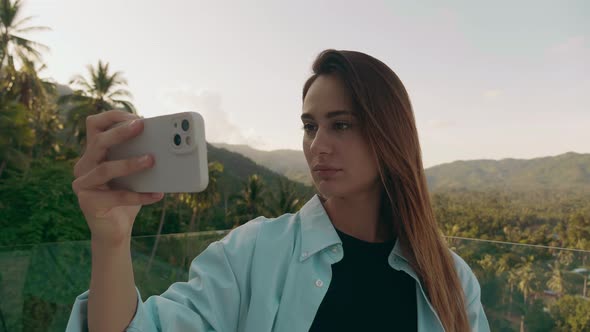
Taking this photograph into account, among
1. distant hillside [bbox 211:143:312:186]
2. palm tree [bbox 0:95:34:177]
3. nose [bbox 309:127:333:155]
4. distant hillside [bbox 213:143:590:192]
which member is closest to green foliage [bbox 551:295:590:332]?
nose [bbox 309:127:333:155]

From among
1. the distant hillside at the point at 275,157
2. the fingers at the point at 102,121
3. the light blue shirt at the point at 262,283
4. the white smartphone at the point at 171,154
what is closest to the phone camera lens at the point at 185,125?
the white smartphone at the point at 171,154

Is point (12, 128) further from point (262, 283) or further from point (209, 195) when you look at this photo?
point (262, 283)

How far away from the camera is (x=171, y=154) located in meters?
0.76

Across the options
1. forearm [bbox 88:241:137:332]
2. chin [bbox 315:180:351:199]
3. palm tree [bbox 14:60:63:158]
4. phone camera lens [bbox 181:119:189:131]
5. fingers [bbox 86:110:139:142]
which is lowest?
forearm [bbox 88:241:137:332]

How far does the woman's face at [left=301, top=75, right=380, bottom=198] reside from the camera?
4.07ft

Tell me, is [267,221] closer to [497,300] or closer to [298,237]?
[298,237]

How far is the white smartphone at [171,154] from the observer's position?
0.74m

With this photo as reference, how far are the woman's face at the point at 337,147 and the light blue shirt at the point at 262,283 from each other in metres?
0.14

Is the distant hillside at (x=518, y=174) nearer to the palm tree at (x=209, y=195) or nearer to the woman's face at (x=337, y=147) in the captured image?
the palm tree at (x=209, y=195)

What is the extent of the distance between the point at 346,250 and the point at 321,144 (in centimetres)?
30

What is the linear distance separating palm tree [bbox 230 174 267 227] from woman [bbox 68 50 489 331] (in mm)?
28539

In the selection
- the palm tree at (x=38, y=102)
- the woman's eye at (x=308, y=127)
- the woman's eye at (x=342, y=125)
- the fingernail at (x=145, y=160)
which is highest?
the palm tree at (x=38, y=102)

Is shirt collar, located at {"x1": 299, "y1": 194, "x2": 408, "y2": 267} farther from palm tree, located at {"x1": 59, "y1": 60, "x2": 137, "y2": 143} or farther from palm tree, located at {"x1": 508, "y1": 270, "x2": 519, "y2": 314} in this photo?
palm tree, located at {"x1": 59, "y1": 60, "x2": 137, "y2": 143}

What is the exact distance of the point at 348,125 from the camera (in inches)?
49.4
